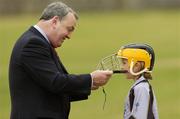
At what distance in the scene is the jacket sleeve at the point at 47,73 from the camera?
29.2ft

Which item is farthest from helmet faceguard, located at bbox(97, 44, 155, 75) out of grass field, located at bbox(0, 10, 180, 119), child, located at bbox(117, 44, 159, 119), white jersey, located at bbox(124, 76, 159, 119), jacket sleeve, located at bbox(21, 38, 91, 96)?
grass field, located at bbox(0, 10, 180, 119)

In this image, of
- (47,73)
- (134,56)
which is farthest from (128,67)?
(47,73)

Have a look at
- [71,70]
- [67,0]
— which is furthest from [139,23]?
[71,70]

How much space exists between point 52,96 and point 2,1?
216ft

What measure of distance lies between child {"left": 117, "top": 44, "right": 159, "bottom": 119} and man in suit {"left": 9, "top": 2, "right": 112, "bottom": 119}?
22 centimetres

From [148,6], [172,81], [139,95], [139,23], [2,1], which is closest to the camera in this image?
[139,95]

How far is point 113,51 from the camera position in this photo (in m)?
34.5

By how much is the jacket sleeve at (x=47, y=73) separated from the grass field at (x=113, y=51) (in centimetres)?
857

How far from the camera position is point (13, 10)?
75.5 meters

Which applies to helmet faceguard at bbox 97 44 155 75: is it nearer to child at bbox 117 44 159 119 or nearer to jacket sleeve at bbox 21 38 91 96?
child at bbox 117 44 159 119

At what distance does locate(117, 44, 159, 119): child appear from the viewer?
29.0ft

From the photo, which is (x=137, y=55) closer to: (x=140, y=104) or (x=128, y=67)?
(x=128, y=67)

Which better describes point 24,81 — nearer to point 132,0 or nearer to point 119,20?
point 119,20

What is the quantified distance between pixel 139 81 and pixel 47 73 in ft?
2.78
